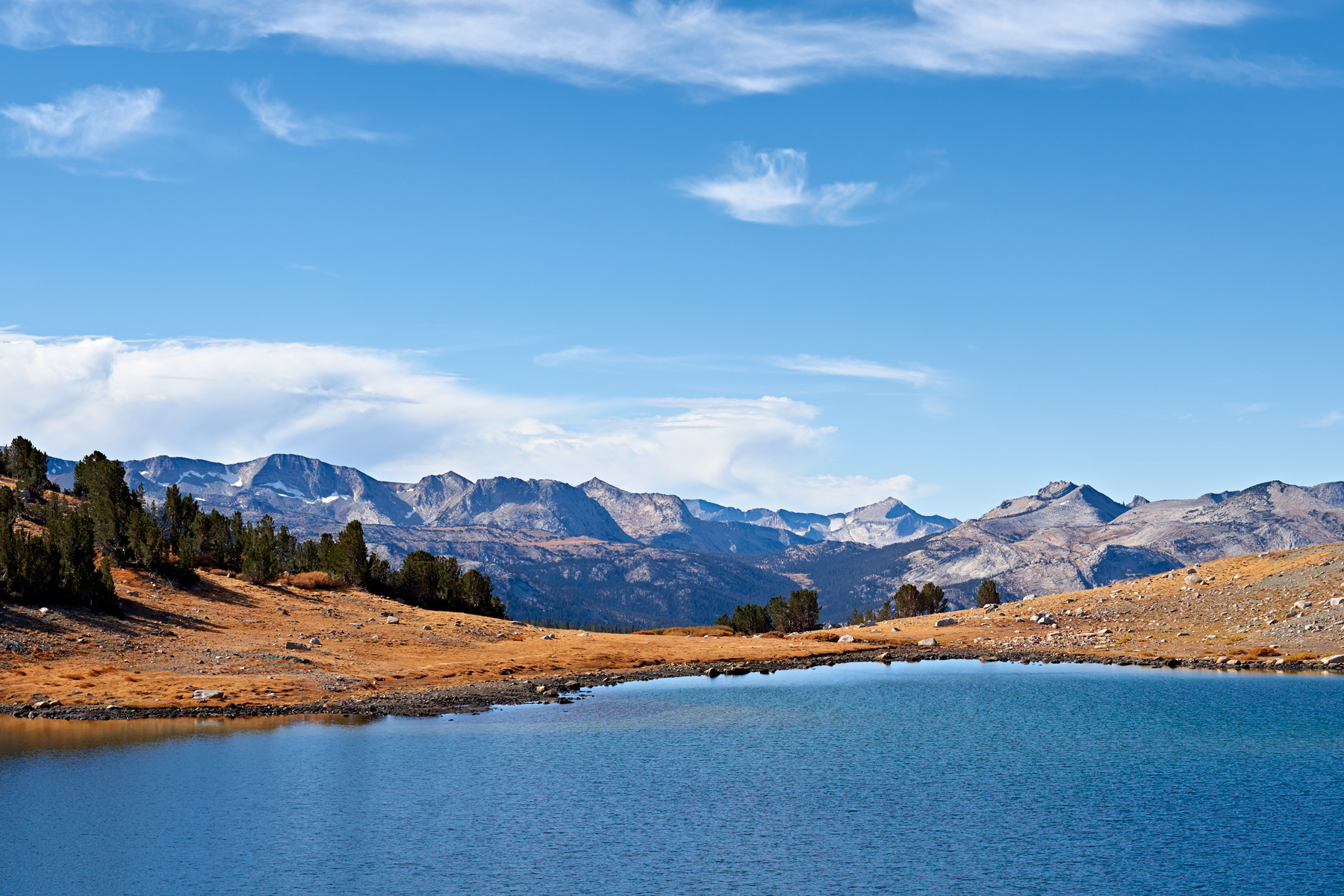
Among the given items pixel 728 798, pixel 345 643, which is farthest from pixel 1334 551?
pixel 345 643

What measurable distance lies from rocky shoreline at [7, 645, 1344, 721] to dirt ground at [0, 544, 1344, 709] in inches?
42.6

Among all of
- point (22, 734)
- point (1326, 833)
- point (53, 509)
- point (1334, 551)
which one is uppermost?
point (53, 509)

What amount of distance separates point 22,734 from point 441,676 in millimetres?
32986

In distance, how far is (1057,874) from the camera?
126 ft

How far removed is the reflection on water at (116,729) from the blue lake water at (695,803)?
1.12 feet

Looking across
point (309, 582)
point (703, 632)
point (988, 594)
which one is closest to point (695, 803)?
point (309, 582)

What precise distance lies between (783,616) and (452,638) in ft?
227

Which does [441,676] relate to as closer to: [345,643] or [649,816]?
[345,643]

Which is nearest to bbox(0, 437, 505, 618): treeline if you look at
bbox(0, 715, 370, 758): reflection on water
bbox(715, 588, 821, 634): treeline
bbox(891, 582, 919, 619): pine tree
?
bbox(0, 715, 370, 758): reflection on water

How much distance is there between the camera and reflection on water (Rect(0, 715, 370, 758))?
58.6 meters

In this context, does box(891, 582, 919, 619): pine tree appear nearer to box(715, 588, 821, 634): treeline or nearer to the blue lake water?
box(715, 588, 821, 634): treeline

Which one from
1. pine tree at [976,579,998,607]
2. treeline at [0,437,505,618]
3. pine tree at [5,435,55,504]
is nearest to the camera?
treeline at [0,437,505,618]

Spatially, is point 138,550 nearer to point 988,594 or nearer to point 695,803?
point 695,803

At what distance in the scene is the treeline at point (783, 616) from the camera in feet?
529
